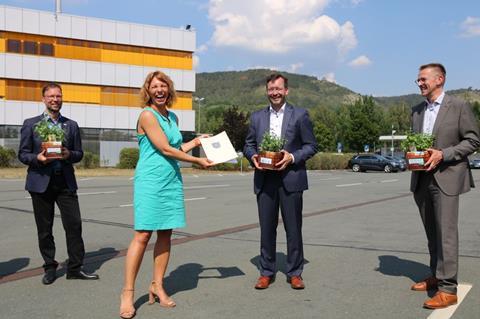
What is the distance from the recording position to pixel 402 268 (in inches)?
243

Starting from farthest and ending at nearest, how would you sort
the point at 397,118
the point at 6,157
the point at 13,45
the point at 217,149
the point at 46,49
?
the point at 397,118
the point at 46,49
the point at 13,45
the point at 6,157
the point at 217,149

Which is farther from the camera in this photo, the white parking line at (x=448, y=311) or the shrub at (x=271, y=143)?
the shrub at (x=271, y=143)

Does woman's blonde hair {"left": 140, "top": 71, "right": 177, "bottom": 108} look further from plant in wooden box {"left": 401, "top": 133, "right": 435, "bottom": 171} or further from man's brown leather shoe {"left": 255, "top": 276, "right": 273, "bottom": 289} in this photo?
plant in wooden box {"left": 401, "top": 133, "right": 435, "bottom": 171}

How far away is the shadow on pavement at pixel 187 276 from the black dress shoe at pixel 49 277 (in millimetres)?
1130

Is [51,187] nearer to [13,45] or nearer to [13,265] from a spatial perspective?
[13,265]

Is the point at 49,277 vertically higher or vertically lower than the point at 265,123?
lower

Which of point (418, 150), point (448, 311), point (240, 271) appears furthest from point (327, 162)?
point (448, 311)

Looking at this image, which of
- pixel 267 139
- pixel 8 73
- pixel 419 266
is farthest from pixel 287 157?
pixel 8 73

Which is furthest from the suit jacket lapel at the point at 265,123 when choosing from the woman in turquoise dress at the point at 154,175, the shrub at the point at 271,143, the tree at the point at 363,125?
the tree at the point at 363,125

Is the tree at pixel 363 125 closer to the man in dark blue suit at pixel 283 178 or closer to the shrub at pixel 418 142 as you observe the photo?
the man in dark blue suit at pixel 283 178

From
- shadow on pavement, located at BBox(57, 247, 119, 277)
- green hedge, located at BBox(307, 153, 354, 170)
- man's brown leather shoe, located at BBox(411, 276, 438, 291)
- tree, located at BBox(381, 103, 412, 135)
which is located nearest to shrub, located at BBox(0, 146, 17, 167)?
green hedge, located at BBox(307, 153, 354, 170)

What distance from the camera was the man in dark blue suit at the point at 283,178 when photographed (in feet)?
17.3

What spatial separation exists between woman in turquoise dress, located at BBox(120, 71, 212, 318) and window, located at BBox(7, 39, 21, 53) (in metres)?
40.1

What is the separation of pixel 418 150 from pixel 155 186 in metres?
2.32
